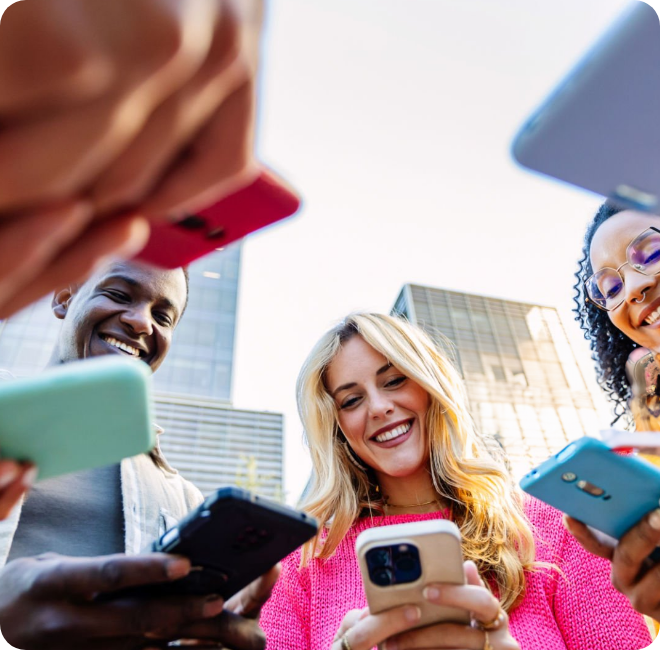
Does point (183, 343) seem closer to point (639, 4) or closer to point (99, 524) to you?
point (99, 524)

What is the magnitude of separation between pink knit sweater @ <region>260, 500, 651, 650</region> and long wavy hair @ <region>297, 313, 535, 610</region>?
0.06 m

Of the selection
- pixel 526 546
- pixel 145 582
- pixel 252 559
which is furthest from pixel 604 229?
pixel 145 582

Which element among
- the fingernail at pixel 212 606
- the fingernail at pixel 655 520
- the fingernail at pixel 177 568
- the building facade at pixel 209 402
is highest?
the fingernail at pixel 655 520

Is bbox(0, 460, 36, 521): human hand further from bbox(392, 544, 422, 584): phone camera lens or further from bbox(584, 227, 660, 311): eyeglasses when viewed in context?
bbox(584, 227, 660, 311): eyeglasses

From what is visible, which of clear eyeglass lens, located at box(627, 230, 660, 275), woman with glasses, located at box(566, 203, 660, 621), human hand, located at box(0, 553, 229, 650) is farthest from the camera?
clear eyeglass lens, located at box(627, 230, 660, 275)

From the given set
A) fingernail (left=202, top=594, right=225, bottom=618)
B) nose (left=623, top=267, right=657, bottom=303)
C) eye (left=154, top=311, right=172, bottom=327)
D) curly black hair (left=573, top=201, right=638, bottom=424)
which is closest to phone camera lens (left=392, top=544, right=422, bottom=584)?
fingernail (left=202, top=594, right=225, bottom=618)

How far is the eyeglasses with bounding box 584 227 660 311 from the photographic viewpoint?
6.33 ft

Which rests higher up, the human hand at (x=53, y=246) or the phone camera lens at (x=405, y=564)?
the human hand at (x=53, y=246)

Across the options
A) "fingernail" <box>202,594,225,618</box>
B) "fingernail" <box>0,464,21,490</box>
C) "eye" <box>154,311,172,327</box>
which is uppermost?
"fingernail" <box>0,464,21,490</box>

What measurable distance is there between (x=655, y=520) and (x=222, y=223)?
116cm

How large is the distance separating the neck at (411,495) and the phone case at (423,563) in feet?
3.65

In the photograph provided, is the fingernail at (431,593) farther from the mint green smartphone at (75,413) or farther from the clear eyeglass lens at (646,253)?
the clear eyeglass lens at (646,253)

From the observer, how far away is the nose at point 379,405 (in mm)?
2314

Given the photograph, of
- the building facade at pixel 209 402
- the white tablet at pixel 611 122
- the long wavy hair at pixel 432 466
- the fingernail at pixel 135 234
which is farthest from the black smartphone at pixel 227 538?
the building facade at pixel 209 402
